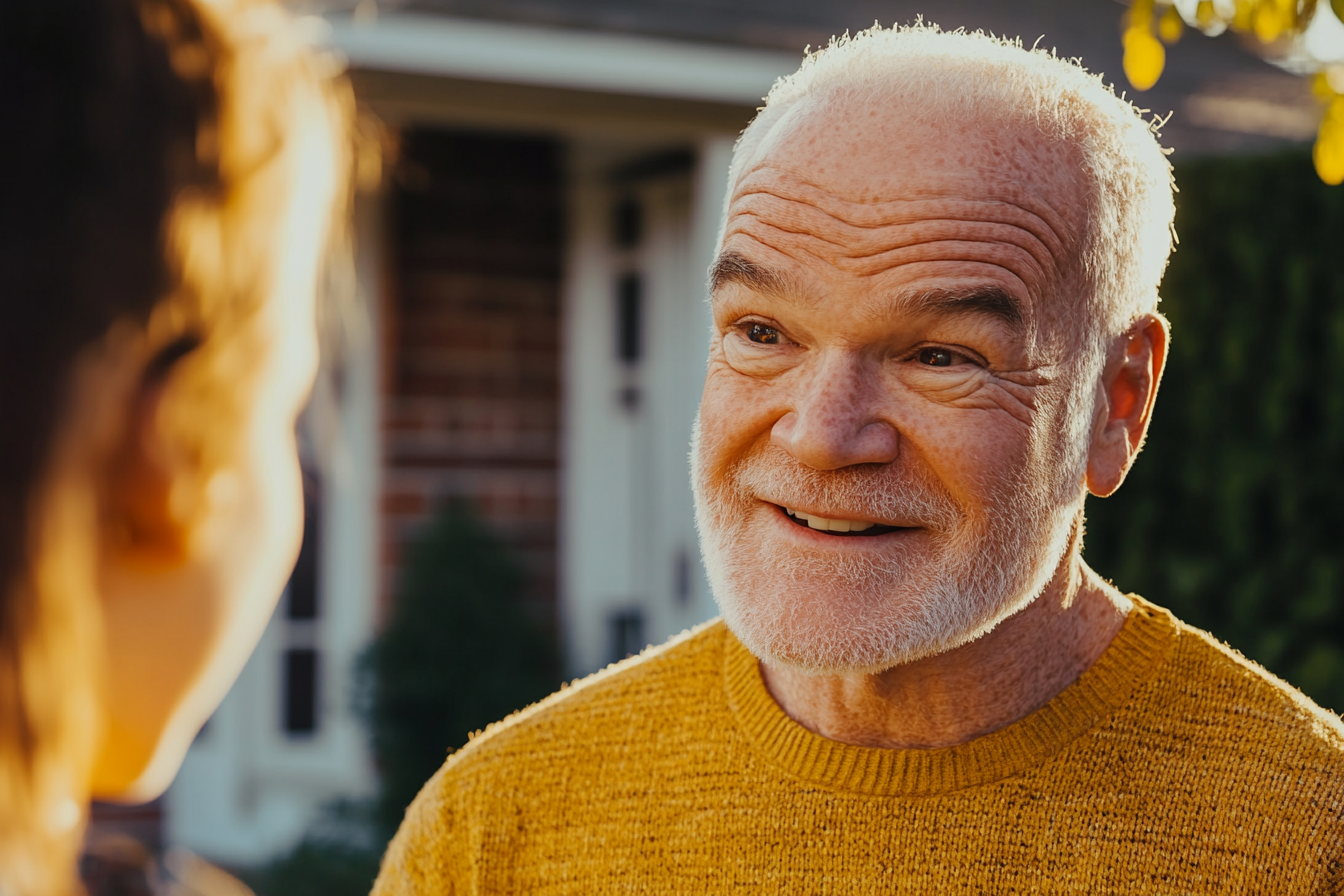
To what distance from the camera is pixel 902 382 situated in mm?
1708

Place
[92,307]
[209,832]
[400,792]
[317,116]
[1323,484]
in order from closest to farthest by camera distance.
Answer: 1. [92,307]
2. [317,116]
3. [1323,484]
4. [400,792]
5. [209,832]

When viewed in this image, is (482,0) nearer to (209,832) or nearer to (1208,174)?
(1208,174)

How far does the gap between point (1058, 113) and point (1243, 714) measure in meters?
0.80

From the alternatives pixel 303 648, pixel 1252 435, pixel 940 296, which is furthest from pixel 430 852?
pixel 303 648

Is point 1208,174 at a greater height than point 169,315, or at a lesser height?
lesser

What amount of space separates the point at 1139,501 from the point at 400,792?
335 centimetres

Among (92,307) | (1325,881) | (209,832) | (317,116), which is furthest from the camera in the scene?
(209,832)

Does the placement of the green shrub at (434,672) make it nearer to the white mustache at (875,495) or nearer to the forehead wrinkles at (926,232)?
the white mustache at (875,495)

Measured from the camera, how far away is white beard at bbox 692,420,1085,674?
1.72 m

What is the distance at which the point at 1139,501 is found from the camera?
5.07 m

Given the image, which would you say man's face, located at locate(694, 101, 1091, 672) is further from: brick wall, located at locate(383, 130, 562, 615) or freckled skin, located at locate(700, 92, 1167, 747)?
brick wall, located at locate(383, 130, 562, 615)

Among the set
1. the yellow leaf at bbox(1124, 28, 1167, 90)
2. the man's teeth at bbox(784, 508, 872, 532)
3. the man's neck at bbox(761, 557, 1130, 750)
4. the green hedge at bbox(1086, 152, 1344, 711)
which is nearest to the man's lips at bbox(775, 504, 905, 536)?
the man's teeth at bbox(784, 508, 872, 532)

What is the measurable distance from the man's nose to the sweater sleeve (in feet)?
2.28

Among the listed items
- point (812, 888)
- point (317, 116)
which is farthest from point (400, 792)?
point (317, 116)
